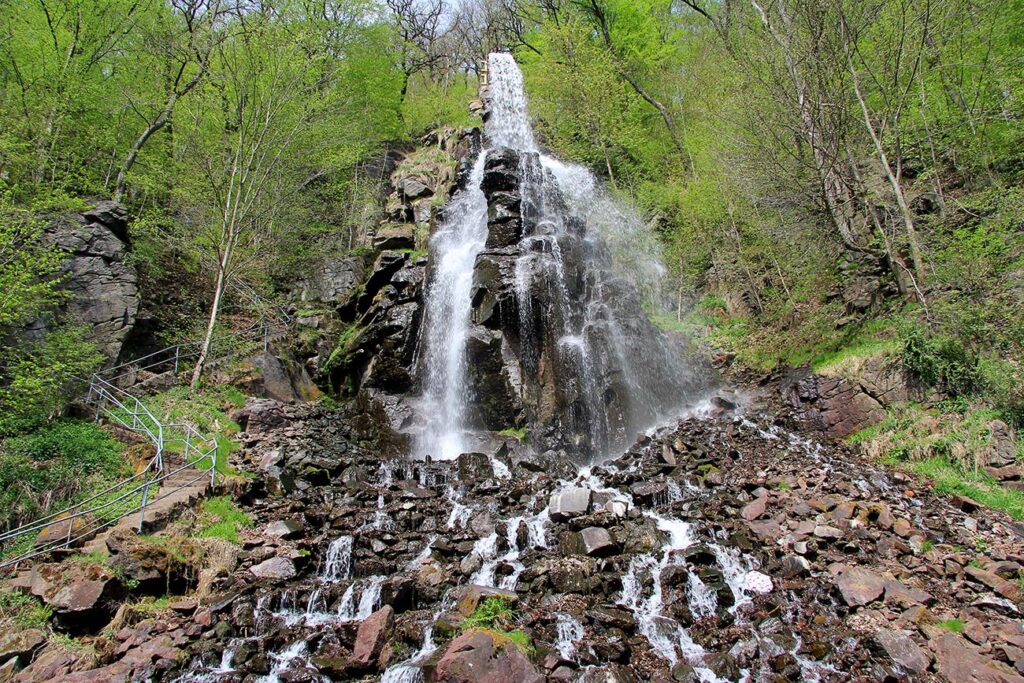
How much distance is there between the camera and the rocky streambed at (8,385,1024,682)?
208 inches

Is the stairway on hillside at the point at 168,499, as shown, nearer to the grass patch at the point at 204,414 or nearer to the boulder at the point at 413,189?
the grass patch at the point at 204,414

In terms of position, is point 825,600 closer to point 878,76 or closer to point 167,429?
point 167,429

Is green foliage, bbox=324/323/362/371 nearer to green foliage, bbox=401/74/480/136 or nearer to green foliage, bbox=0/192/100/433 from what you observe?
green foliage, bbox=0/192/100/433

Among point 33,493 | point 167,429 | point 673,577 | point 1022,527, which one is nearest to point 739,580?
point 673,577

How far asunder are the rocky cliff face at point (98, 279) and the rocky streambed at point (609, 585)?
5.21 metres

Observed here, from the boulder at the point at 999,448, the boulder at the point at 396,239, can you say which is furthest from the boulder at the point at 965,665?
the boulder at the point at 396,239

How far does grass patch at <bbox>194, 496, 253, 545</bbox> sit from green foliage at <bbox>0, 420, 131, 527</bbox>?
174 cm

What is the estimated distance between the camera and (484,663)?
5.04m

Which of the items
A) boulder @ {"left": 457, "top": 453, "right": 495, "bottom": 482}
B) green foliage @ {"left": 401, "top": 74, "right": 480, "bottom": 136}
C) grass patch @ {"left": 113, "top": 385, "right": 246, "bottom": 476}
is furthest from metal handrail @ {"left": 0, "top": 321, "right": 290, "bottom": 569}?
green foliage @ {"left": 401, "top": 74, "right": 480, "bottom": 136}

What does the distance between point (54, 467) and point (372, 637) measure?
6.45 metres

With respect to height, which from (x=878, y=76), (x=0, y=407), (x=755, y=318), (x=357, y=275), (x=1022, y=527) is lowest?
(x=1022, y=527)

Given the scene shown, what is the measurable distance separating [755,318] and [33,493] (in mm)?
18479

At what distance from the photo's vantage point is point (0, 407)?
860cm

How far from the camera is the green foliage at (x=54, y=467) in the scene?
732 centimetres
